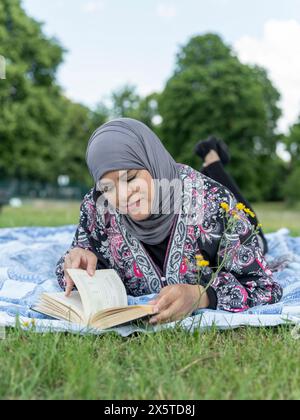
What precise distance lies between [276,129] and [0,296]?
30828 mm

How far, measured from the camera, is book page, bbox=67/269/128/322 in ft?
8.16

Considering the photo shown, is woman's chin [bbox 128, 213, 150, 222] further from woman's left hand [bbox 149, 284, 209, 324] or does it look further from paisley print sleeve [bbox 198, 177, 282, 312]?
woman's left hand [bbox 149, 284, 209, 324]

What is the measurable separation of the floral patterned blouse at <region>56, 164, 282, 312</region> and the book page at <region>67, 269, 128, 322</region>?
0.83ft

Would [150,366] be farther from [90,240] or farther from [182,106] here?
[182,106]

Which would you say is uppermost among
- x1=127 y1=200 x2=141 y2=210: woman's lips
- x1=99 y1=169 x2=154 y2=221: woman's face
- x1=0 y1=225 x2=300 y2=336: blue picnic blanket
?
x1=99 y1=169 x2=154 y2=221: woman's face

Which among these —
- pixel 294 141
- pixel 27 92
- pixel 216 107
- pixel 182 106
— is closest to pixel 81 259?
pixel 27 92

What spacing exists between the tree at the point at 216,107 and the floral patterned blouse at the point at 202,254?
2276 cm

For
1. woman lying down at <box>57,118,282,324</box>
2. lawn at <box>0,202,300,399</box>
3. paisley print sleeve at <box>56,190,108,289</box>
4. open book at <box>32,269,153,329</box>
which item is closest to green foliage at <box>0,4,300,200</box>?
paisley print sleeve at <box>56,190,108,289</box>

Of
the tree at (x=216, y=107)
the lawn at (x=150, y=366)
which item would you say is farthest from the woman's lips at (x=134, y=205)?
the tree at (x=216, y=107)

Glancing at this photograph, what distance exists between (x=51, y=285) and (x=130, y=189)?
1.16m

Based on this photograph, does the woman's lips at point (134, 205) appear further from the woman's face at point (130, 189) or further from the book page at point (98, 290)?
the book page at point (98, 290)

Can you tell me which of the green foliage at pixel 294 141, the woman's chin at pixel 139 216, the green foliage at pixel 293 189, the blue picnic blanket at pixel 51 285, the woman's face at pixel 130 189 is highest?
the green foliage at pixel 294 141

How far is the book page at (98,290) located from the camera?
8.16 ft
